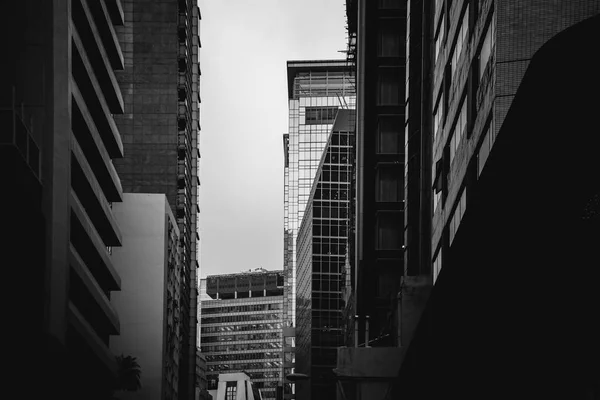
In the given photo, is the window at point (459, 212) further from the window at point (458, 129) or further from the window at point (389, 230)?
the window at point (389, 230)

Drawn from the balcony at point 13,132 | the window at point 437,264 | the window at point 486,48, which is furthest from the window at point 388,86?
the window at point 486,48

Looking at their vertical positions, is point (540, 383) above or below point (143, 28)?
below

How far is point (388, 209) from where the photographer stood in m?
64.4

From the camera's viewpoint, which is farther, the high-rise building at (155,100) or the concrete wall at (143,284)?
the high-rise building at (155,100)

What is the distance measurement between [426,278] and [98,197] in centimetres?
1835

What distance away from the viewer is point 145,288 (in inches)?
3890

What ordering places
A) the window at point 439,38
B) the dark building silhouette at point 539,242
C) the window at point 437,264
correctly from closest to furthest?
1. the dark building silhouette at point 539,242
2. the window at point 439,38
3. the window at point 437,264

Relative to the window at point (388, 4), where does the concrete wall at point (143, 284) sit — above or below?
below

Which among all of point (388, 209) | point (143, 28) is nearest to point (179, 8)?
point (143, 28)

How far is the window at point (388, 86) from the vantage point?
2534 inches

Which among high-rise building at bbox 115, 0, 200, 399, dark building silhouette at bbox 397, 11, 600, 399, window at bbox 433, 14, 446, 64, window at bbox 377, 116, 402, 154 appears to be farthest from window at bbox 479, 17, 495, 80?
high-rise building at bbox 115, 0, 200, 399

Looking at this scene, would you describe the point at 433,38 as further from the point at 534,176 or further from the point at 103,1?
the point at 534,176

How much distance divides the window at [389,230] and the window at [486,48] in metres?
36.9

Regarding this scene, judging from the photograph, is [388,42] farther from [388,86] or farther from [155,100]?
[155,100]
